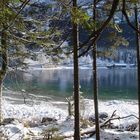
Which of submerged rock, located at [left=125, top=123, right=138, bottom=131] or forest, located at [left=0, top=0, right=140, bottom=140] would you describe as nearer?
forest, located at [left=0, top=0, right=140, bottom=140]

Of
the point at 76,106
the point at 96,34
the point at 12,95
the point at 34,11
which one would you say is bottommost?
the point at 12,95

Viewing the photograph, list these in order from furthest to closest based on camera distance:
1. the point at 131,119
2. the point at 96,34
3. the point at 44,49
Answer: the point at 131,119 < the point at 44,49 < the point at 96,34

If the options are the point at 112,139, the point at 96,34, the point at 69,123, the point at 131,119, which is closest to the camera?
the point at 96,34

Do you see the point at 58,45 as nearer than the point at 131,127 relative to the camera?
Yes

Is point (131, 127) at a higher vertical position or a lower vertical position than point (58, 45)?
lower

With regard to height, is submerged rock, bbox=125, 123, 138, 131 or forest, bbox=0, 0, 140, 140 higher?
forest, bbox=0, 0, 140, 140

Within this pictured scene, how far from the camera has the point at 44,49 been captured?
8344 mm

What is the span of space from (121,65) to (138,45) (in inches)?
5294

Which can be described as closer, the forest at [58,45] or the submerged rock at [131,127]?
the forest at [58,45]

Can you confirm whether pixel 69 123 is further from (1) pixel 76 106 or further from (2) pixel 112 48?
(1) pixel 76 106

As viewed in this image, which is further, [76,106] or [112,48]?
[112,48]

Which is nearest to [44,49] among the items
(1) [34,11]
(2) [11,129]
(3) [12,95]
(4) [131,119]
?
(1) [34,11]

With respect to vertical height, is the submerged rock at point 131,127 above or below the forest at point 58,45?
below

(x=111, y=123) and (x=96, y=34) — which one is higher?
(x=96, y=34)
